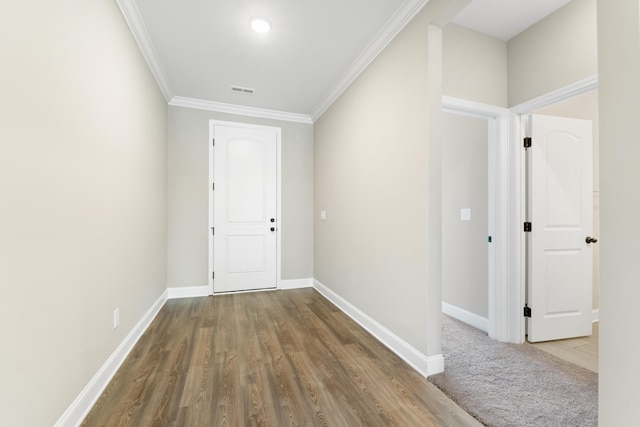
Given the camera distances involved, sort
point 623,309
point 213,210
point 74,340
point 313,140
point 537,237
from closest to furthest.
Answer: point 623,309 < point 74,340 < point 537,237 < point 213,210 < point 313,140

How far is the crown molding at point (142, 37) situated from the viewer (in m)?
1.95

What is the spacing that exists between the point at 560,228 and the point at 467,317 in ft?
3.95

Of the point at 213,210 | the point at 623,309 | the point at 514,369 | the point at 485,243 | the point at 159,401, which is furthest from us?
the point at 213,210

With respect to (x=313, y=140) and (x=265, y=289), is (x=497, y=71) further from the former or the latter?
(x=265, y=289)

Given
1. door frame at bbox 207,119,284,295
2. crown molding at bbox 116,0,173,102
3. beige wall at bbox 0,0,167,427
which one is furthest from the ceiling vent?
beige wall at bbox 0,0,167,427

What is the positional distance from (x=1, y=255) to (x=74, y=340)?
70 centimetres

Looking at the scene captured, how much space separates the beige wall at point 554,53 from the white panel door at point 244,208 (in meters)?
2.96

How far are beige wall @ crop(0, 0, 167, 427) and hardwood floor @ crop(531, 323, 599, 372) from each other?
3281 mm

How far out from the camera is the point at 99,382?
1647 mm

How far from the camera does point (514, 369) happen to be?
6.44 feet

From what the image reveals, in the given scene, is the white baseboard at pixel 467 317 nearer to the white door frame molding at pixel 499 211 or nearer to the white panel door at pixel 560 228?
the white door frame molding at pixel 499 211

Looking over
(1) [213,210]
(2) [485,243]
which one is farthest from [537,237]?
(1) [213,210]

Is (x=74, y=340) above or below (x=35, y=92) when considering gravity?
below

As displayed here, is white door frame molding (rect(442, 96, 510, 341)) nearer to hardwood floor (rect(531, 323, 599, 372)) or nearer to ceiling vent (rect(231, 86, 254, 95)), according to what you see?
hardwood floor (rect(531, 323, 599, 372))
